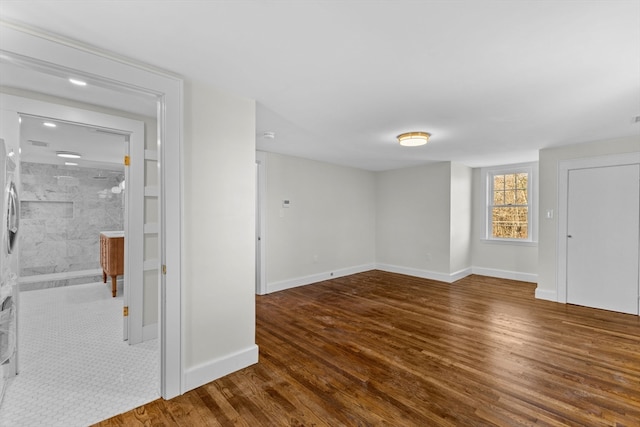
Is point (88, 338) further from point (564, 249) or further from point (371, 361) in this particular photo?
point (564, 249)

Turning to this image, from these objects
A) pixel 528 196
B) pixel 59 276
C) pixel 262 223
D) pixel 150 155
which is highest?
pixel 150 155

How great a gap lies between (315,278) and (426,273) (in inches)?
88.3

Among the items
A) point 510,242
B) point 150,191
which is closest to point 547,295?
point 510,242

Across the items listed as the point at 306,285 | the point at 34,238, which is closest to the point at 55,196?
the point at 34,238

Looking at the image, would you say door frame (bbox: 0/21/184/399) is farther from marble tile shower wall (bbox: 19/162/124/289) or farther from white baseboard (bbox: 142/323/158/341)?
marble tile shower wall (bbox: 19/162/124/289)

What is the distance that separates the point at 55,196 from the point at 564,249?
926 cm

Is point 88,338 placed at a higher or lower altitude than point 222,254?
lower

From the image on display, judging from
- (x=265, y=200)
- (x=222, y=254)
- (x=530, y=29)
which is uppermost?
(x=530, y=29)

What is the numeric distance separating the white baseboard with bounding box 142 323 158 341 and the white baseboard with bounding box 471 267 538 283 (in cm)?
593

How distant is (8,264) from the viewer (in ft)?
6.36

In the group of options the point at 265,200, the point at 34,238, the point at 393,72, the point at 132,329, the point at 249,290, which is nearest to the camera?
the point at 393,72

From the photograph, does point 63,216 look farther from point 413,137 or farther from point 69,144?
point 413,137

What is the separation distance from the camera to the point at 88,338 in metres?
2.96

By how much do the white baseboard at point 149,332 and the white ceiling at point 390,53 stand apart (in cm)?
216
